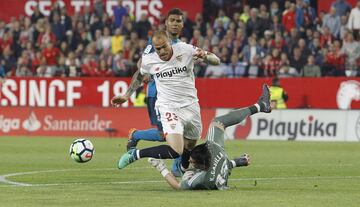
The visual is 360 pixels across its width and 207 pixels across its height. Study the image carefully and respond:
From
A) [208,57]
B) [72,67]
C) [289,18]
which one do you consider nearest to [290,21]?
[289,18]

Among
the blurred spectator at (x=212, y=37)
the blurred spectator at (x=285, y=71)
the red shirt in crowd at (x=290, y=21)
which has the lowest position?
the blurred spectator at (x=285, y=71)

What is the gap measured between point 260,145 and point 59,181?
35.2 feet

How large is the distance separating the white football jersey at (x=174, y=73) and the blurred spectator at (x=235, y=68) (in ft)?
56.7

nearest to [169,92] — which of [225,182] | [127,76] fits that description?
[225,182]

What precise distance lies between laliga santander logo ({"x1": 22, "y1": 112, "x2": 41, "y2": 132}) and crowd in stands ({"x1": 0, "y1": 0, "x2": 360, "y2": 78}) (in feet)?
7.67

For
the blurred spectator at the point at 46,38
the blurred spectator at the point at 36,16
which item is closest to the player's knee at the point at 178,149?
the blurred spectator at the point at 46,38

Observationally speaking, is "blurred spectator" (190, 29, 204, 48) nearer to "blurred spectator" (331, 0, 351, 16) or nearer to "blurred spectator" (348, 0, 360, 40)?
"blurred spectator" (331, 0, 351, 16)

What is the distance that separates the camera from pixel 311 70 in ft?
102

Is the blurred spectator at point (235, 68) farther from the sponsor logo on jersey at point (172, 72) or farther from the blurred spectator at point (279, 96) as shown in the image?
the sponsor logo on jersey at point (172, 72)

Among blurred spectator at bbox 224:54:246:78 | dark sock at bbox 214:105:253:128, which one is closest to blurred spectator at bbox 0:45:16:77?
blurred spectator at bbox 224:54:246:78

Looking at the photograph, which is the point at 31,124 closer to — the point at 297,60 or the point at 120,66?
the point at 120,66

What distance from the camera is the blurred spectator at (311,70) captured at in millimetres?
30964

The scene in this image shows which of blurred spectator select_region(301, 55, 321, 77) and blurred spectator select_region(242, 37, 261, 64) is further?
blurred spectator select_region(242, 37, 261, 64)

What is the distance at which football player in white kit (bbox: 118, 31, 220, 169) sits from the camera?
14297 mm
